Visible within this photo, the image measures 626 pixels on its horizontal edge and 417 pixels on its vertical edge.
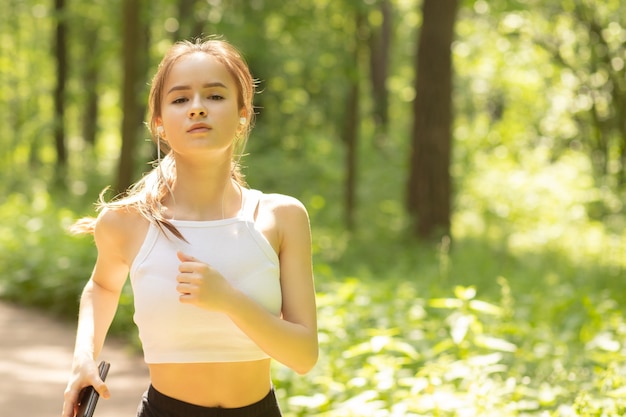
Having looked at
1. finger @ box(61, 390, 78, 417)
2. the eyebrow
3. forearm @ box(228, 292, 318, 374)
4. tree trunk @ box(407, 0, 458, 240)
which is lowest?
finger @ box(61, 390, 78, 417)

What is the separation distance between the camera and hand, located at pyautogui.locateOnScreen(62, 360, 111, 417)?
2264mm

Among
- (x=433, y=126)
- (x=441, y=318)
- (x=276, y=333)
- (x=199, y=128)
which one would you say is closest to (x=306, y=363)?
(x=276, y=333)

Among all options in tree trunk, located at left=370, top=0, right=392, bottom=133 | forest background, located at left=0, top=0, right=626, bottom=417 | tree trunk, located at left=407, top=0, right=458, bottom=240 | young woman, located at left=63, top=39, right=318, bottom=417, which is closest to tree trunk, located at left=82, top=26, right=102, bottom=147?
forest background, located at left=0, top=0, right=626, bottom=417

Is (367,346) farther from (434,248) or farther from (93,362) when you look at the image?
(434,248)

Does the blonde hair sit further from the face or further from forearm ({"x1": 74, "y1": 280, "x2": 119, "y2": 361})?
forearm ({"x1": 74, "y1": 280, "x2": 119, "y2": 361})

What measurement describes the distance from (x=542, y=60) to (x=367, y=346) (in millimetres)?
15770

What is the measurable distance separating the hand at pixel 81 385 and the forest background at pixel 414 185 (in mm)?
1193

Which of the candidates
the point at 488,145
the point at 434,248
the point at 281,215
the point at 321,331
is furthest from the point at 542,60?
the point at 281,215

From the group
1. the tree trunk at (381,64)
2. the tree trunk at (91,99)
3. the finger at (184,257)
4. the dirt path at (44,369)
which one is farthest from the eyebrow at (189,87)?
the tree trunk at (381,64)

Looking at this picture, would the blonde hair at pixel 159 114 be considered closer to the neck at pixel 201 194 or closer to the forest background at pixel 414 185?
the neck at pixel 201 194

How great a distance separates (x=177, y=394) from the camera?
2.39m

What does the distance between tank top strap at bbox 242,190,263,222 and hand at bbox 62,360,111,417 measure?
0.55 m

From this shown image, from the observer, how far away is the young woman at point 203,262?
230 cm

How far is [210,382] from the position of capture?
236 centimetres
